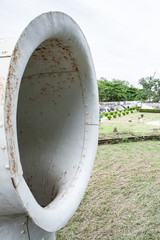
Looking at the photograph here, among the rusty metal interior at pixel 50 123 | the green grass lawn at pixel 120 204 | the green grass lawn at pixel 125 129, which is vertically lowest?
the green grass lawn at pixel 120 204

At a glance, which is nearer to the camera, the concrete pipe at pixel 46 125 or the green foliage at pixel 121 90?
the concrete pipe at pixel 46 125

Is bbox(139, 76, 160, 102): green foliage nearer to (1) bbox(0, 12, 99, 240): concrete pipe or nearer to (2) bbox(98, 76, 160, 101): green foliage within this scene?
(2) bbox(98, 76, 160, 101): green foliage

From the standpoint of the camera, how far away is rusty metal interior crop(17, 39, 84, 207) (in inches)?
70.7

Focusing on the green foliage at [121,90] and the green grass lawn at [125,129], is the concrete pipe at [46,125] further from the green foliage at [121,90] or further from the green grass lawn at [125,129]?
the green foliage at [121,90]

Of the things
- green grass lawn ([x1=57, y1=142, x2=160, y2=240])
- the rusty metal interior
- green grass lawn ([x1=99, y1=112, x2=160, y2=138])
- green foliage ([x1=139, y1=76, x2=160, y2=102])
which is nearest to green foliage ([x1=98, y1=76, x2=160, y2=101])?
green foliage ([x1=139, y1=76, x2=160, y2=102])

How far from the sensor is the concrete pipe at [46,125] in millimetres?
922

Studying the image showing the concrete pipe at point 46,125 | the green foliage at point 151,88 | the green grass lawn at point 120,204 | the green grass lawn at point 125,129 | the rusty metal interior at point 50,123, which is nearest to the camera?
the concrete pipe at point 46,125

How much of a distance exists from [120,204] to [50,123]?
1801 mm

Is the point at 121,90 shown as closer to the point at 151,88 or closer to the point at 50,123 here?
the point at 151,88

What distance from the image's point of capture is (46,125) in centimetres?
205

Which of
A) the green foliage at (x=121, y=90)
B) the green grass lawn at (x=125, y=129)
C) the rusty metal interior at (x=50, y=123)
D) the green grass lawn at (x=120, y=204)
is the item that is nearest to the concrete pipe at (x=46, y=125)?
the rusty metal interior at (x=50, y=123)

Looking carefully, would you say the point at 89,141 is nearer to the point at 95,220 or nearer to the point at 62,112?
the point at 62,112

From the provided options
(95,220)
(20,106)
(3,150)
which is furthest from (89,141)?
(95,220)

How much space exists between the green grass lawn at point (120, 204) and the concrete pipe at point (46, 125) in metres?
0.88
